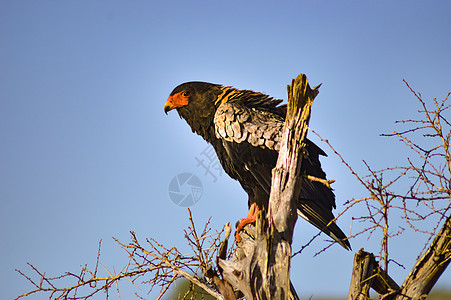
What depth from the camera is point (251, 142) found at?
6.22 meters

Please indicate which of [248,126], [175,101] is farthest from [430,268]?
[175,101]

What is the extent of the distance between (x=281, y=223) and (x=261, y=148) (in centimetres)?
205

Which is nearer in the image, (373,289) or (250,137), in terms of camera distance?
(373,289)

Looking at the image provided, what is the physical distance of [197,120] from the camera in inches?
273

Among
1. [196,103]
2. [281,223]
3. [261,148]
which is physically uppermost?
[196,103]

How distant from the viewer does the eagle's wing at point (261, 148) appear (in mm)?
5883

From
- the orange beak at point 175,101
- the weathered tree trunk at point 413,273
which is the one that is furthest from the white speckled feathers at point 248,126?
the weathered tree trunk at point 413,273

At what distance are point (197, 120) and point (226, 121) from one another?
679mm

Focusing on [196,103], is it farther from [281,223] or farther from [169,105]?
[281,223]

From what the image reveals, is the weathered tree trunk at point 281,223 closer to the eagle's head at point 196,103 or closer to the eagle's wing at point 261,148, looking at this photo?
the eagle's wing at point 261,148

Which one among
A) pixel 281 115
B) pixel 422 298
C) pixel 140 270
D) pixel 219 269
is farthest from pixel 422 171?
pixel 140 270

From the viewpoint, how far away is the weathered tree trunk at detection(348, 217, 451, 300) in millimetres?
4477

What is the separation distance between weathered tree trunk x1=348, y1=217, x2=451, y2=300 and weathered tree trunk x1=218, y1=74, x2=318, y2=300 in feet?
2.57

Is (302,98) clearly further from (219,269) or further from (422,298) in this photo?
(422,298)
